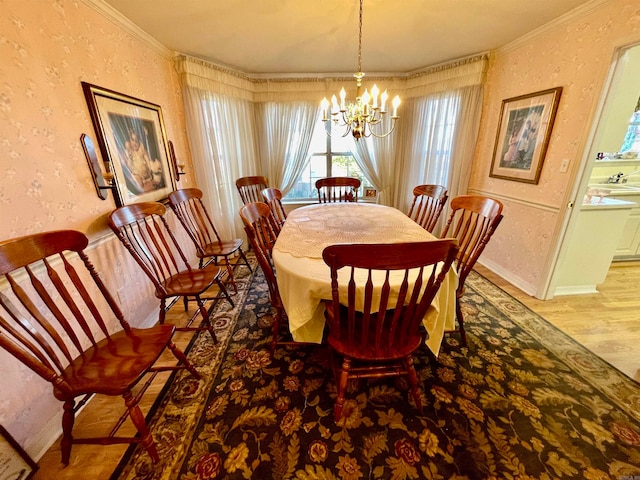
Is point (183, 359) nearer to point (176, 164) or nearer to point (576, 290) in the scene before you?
point (176, 164)

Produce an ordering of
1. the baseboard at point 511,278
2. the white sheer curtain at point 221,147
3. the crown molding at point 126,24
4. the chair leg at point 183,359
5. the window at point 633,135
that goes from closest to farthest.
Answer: the chair leg at point 183,359 < the crown molding at point 126,24 < the baseboard at point 511,278 < the white sheer curtain at point 221,147 < the window at point 633,135

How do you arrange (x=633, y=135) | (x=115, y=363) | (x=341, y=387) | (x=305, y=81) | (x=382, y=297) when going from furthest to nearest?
1. (x=305, y=81)
2. (x=633, y=135)
3. (x=341, y=387)
4. (x=115, y=363)
5. (x=382, y=297)

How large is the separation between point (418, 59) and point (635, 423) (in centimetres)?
355

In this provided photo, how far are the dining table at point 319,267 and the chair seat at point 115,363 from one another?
26.7 inches

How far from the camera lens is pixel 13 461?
1062 mm

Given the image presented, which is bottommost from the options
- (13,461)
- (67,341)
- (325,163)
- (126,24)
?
(13,461)

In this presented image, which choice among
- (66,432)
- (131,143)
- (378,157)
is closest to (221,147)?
(131,143)

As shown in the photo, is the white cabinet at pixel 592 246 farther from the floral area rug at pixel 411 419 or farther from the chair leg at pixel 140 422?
the chair leg at pixel 140 422

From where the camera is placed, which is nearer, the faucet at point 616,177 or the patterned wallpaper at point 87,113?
the patterned wallpaper at point 87,113

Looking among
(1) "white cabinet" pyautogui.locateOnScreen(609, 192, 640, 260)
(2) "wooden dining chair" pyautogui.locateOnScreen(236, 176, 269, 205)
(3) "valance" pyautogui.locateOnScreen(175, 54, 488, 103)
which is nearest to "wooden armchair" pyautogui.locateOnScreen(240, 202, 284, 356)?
(2) "wooden dining chair" pyautogui.locateOnScreen(236, 176, 269, 205)

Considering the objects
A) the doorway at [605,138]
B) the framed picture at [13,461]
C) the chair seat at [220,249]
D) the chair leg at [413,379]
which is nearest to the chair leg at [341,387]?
the chair leg at [413,379]

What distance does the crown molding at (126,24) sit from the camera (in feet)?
5.44

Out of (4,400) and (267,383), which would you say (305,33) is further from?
(4,400)

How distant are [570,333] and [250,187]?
3.50m
